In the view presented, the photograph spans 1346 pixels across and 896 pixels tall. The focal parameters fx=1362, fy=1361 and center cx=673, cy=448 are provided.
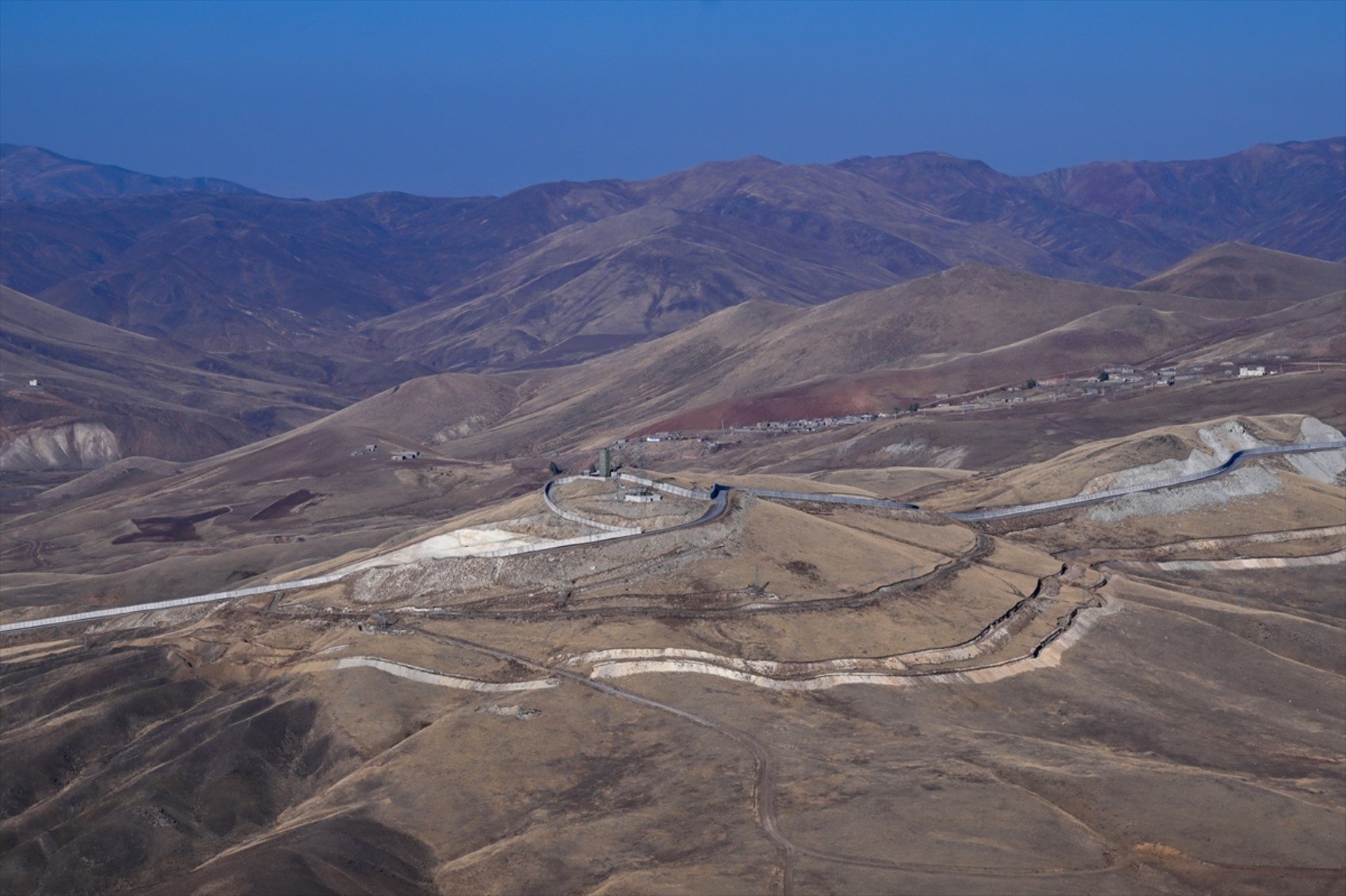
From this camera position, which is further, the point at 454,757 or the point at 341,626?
the point at 341,626

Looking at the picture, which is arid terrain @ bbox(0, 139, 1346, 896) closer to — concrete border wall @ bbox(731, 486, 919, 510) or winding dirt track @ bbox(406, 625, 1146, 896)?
winding dirt track @ bbox(406, 625, 1146, 896)

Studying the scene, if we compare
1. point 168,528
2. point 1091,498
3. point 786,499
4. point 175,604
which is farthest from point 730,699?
point 168,528

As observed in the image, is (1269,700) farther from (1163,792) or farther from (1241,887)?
(1241,887)

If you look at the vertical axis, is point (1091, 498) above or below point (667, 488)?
below

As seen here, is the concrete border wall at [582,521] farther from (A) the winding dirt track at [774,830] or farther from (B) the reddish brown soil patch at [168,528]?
(B) the reddish brown soil patch at [168,528]

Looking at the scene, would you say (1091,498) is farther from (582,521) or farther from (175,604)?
(175,604)

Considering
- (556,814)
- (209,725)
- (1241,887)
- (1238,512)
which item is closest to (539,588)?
(209,725)

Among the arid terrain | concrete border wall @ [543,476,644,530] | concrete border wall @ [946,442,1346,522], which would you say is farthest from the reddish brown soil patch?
concrete border wall @ [946,442,1346,522]

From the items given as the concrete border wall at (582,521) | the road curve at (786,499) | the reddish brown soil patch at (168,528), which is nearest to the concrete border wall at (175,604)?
the road curve at (786,499)
